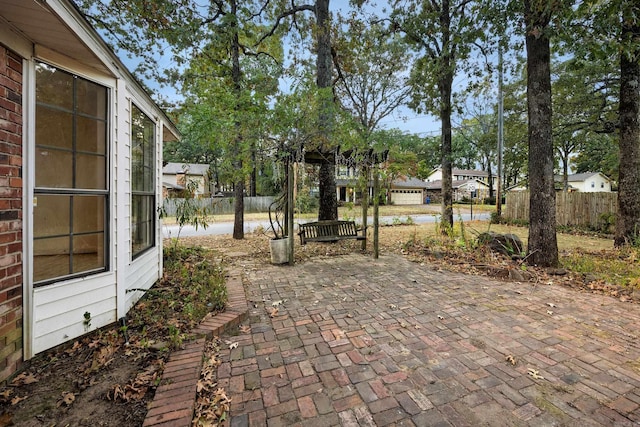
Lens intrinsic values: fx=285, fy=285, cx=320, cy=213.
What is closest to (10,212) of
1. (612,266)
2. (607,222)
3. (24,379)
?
(24,379)

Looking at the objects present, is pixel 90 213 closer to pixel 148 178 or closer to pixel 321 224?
pixel 148 178

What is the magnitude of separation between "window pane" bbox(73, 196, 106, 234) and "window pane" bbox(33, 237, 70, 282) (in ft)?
0.70

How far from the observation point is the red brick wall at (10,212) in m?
1.93

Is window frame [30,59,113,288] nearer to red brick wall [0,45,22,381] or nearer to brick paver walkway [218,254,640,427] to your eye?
red brick wall [0,45,22,381]

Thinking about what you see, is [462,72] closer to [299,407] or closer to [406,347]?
[406,347]

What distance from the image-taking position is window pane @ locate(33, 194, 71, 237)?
91.7 inches

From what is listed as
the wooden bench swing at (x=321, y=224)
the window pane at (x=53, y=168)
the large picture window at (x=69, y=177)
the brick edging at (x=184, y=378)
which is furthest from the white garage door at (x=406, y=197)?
the window pane at (x=53, y=168)

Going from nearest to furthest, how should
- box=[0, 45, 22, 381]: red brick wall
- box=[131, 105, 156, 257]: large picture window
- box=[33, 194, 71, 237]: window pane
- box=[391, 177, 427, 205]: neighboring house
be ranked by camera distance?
1. box=[0, 45, 22, 381]: red brick wall
2. box=[33, 194, 71, 237]: window pane
3. box=[131, 105, 156, 257]: large picture window
4. box=[391, 177, 427, 205]: neighboring house

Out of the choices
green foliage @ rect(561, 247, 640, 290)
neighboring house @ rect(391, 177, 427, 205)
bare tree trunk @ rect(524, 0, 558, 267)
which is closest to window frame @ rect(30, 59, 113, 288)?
bare tree trunk @ rect(524, 0, 558, 267)

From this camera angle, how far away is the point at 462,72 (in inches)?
367

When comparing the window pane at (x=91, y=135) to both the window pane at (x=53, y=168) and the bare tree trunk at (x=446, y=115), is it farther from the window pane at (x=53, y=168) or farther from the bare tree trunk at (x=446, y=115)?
the bare tree trunk at (x=446, y=115)

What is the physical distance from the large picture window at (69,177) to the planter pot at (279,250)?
300 centimetres

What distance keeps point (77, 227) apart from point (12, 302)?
0.81 m

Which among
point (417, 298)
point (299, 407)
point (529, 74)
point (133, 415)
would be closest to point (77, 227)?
point (133, 415)
